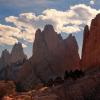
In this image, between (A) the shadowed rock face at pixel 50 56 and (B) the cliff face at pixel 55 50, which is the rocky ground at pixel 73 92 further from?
(B) the cliff face at pixel 55 50

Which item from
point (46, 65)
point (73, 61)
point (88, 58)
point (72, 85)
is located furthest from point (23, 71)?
point (72, 85)

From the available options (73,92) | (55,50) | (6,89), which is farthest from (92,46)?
(55,50)

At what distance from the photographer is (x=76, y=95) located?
7144cm

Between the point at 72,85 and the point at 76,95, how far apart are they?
3.75 metres

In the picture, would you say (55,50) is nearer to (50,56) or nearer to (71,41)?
(50,56)

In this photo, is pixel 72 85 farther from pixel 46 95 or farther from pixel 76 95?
pixel 46 95

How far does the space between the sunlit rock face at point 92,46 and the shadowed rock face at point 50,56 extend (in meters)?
30.0

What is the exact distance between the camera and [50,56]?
166 meters

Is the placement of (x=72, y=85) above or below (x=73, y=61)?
below

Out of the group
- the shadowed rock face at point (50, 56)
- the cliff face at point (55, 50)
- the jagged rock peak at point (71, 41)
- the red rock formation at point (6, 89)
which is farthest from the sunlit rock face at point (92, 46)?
the jagged rock peak at point (71, 41)

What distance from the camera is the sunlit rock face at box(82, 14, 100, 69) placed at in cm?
10966

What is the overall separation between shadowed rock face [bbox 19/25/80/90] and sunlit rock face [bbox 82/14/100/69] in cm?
2998

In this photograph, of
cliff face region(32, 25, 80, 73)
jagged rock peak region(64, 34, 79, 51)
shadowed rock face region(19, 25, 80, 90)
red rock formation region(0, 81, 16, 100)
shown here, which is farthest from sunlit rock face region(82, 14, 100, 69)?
jagged rock peak region(64, 34, 79, 51)

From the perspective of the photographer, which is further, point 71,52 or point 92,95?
point 71,52
